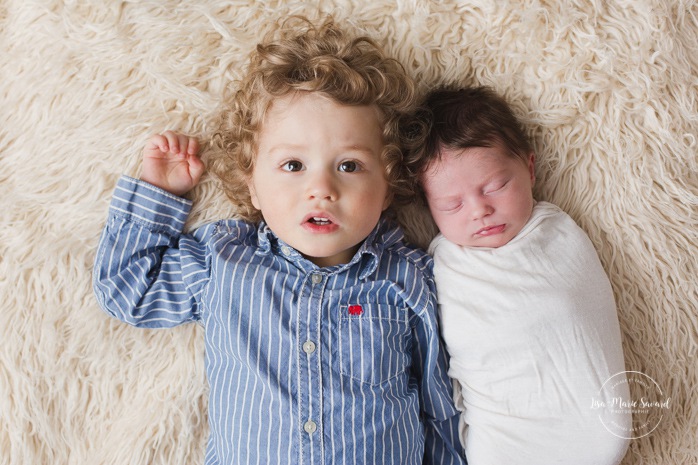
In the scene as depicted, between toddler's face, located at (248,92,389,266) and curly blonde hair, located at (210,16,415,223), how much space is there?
29mm

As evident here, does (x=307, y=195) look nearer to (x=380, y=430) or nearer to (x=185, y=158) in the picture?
(x=185, y=158)

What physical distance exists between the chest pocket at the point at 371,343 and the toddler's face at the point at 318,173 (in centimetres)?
16

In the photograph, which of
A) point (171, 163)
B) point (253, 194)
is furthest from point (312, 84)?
point (171, 163)

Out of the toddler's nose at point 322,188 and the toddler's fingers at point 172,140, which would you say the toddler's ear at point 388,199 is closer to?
the toddler's nose at point 322,188

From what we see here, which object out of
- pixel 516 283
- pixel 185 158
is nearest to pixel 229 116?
pixel 185 158

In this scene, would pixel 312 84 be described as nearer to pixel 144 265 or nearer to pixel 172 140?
pixel 172 140

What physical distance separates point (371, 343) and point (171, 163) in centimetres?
64

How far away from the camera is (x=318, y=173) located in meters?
1.33

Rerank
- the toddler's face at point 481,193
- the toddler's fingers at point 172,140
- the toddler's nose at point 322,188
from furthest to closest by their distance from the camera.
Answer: the toddler's fingers at point 172,140 → the toddler's face at point 481,193 → the toddler's nose at point 322,188

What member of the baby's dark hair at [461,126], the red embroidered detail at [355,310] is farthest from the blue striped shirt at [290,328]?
the baby's dark hair at [461,126]

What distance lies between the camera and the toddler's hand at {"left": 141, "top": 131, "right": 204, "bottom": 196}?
151 centimetres

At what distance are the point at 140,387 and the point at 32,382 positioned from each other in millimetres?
246

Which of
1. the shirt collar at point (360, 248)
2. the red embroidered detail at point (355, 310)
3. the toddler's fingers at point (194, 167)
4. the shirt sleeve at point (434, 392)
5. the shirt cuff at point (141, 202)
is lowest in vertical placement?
the shirt sleeve at point (434, 392)

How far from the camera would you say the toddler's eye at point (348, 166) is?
137 cm
